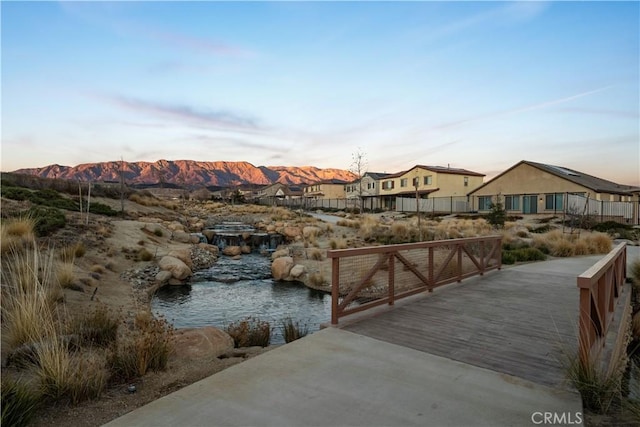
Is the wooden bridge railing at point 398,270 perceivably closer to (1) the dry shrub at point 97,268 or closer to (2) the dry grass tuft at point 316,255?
(2) the dry grass tuft at point 316,255

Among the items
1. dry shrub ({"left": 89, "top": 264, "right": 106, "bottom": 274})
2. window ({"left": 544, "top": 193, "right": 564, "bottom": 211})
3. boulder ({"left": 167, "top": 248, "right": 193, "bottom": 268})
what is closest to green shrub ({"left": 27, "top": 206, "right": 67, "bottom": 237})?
dry shrub ({"left": 89, "top": 264, "right": 106, "bottom": 274})

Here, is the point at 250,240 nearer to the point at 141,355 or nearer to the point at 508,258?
the point at 508,258

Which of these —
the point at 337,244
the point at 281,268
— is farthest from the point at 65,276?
the point at 337,244

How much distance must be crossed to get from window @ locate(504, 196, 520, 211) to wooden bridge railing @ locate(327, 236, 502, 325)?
28.8 m

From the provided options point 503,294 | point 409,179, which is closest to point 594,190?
point 409,179

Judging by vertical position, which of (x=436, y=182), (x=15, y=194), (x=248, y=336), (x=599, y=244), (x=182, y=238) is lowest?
(x=248, y=336)

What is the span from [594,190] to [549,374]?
3675cm

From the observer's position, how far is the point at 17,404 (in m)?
3.42

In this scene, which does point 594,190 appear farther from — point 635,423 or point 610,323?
point 635,423

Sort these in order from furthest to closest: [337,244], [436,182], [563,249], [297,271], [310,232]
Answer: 1. [436,182]
2. [310,232]
3. [337,244]
4. [563,249]
5. [297,271]

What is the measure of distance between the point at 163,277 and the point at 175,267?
2.68ft

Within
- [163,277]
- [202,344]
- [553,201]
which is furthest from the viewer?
[553,201]

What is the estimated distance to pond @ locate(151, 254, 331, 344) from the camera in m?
9.77

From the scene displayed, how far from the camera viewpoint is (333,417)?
122 inches
